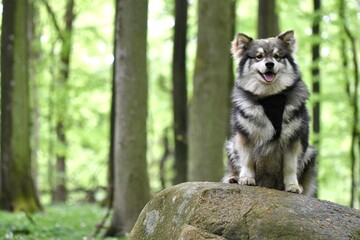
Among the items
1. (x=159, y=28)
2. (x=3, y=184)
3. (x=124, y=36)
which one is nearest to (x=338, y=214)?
(x=124, y=36)

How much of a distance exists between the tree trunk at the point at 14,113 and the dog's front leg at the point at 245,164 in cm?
819

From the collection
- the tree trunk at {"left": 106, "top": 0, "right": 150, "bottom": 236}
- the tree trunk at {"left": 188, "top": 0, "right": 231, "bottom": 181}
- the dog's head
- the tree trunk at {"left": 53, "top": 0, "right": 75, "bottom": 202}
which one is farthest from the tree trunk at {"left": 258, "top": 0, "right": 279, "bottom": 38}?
the tree trunk at {"left": 53, "top": 0, "right": 75, "bottom": 202}

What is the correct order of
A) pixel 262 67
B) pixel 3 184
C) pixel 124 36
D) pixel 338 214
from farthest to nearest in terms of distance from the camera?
pixel 3 184
pixel 124 36
pixel 262 67
pixel 338 214

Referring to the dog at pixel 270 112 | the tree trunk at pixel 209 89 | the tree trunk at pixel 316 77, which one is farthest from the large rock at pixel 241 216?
the tree trunk at pixel 316 77

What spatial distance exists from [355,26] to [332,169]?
5.42 meters

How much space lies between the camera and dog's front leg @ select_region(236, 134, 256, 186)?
19.7ft

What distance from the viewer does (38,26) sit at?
2216 centimetres

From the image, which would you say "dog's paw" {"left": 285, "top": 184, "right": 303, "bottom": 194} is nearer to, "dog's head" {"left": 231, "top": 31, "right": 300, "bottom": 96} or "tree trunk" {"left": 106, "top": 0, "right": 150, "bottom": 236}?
"dog's head" {"left": 231, "top": 31, "right": 300, "bottom": 96}

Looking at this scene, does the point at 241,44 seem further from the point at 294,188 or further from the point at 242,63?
the point at 294,188

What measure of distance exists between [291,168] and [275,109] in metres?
0.67

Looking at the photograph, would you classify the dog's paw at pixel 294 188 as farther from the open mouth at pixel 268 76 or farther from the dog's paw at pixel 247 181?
the open mouth at pixel 268 76

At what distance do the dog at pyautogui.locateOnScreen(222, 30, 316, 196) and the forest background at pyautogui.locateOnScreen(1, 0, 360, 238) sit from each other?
772 centimetres

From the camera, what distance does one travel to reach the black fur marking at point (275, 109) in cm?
580

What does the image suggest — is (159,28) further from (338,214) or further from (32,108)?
(338,214)
